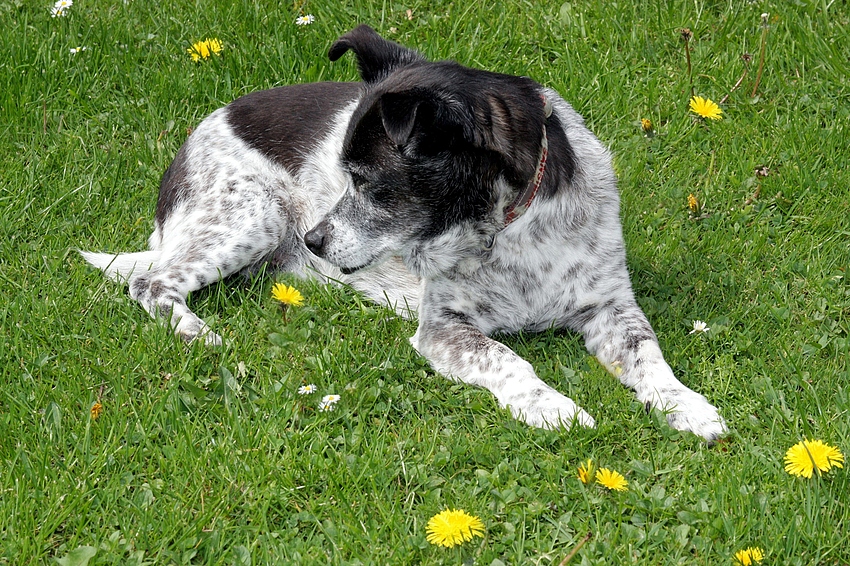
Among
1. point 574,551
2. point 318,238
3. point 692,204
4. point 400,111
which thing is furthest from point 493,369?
point 692,204

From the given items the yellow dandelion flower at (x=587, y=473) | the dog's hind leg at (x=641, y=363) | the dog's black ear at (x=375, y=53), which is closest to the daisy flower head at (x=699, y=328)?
the dog's hind leg at (x=641, y=363)

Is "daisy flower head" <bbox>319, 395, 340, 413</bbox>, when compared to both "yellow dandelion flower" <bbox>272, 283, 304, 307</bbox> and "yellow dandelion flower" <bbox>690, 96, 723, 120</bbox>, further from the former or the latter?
"yellow dandelion flower" <bbox>690, 96, 723, 120</bbox>

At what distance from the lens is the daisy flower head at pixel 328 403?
3340mm

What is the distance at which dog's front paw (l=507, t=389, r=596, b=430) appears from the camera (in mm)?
3268

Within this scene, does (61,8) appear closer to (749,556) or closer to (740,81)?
(740,81)

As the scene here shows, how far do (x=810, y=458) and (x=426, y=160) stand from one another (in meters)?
1.54

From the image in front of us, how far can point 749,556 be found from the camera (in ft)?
8.78

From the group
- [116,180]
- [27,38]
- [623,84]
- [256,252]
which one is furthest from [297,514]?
[27,38]

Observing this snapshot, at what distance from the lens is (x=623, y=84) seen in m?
5.09

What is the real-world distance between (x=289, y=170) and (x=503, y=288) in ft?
3.94

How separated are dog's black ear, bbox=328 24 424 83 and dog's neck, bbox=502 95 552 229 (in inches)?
23.3

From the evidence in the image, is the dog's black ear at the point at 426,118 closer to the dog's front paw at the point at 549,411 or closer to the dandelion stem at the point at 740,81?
the dog's front paw at the point at 549,411

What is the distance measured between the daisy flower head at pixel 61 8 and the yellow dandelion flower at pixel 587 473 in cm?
396

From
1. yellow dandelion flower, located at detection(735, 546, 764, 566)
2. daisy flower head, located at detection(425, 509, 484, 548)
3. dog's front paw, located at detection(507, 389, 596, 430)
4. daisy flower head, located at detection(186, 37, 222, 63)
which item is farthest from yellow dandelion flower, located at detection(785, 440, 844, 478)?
daisy flower head, located at detection(186, 37, 222, 63)
